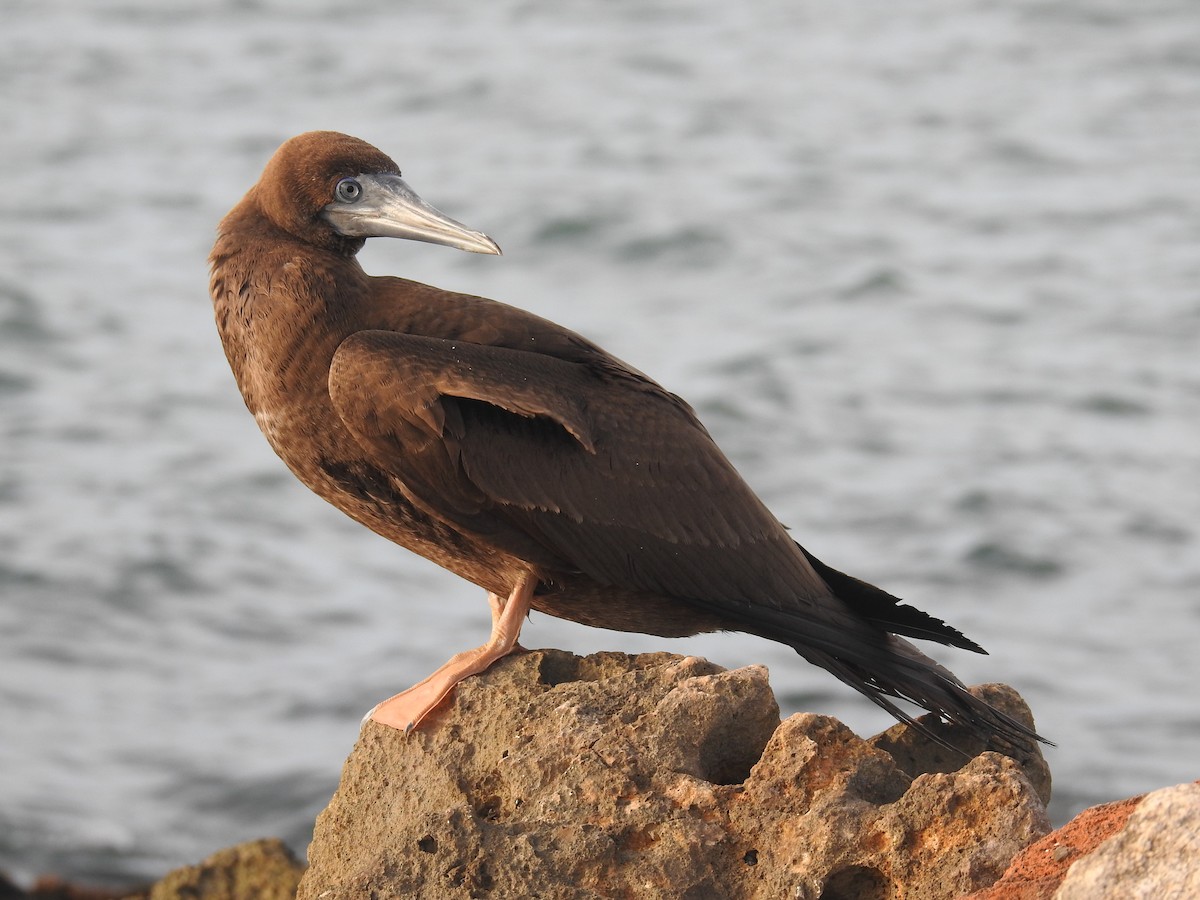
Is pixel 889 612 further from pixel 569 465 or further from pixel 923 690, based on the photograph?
pixel 569 465

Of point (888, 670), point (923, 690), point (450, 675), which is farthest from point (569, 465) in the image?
point (923, 690)

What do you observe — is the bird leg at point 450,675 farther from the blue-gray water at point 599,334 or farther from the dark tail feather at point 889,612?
the blue-gray water at point 599,334

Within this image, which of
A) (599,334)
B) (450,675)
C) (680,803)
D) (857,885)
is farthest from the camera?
(599,334)

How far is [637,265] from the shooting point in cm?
2284

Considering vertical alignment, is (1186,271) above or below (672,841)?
above

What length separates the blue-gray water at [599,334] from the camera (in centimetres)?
1458

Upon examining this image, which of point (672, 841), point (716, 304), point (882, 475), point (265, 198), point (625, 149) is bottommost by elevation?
point (672, 841)

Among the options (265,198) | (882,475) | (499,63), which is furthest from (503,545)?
(499,63)

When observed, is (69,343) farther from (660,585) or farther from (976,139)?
(660,585)

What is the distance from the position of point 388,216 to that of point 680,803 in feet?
8.12

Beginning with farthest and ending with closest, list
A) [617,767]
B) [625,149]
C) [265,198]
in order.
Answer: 1. [625,149]
2. [265,198]
3. [617,767]

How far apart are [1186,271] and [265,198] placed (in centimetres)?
1792

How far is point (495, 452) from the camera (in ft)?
20.8

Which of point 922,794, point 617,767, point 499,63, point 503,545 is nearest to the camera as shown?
point 922,794
